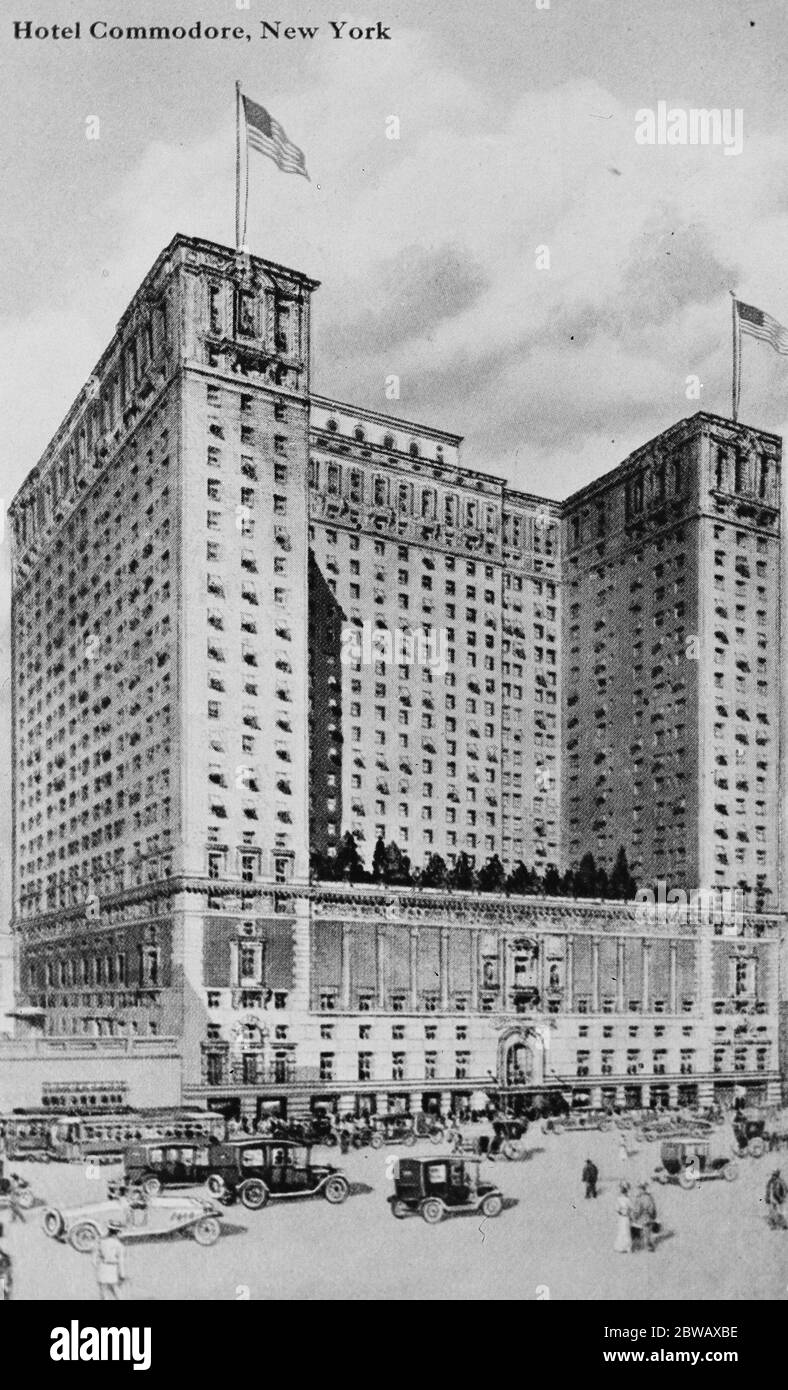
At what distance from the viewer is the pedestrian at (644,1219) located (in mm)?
20094

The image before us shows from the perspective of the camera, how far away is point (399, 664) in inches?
973

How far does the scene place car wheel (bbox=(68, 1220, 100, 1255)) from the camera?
18.6m

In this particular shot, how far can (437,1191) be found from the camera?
19.9 m

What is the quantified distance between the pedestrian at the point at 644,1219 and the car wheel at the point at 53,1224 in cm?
753

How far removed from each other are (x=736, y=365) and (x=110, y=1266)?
15.1 m

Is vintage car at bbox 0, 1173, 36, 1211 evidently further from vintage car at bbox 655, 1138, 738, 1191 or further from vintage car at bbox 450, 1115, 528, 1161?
vintage car at bbox 655, 1138, 738, 1191

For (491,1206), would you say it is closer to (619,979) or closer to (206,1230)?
(206,1230)

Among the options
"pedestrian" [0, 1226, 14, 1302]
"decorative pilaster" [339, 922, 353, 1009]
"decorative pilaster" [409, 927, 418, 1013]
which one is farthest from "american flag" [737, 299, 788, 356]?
"pedestrian" [0, 1226, 14, 1302]

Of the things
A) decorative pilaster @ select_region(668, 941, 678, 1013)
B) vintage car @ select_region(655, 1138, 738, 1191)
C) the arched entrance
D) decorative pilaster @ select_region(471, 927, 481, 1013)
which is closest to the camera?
vintage car @ select_region(655, 1138, 738, 1191)

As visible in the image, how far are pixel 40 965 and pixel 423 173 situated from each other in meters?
12.6

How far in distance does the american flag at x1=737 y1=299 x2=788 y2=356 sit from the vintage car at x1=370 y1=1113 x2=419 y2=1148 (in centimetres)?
1261

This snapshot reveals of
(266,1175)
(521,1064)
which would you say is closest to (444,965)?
(521,1064)

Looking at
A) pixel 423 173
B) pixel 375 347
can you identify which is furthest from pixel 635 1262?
pixel 423 173
